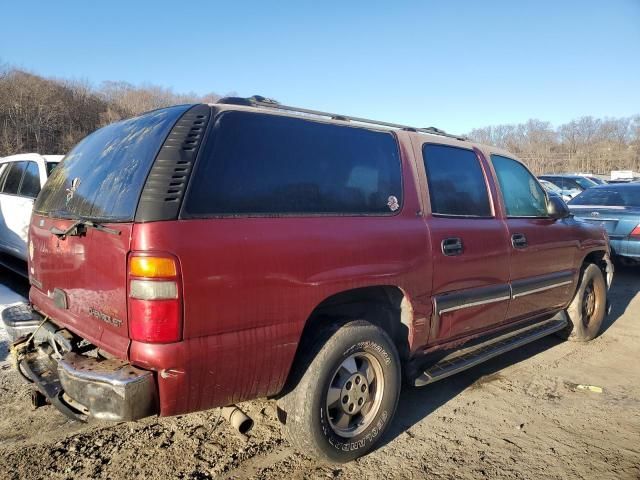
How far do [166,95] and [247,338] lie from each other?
44.0m

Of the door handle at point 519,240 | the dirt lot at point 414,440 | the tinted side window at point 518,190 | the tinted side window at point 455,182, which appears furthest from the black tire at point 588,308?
the tinted side window at point 455,182

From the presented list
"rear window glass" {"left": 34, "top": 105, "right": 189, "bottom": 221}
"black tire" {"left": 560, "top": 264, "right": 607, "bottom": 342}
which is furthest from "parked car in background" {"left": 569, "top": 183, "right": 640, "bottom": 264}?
"rear window glass" {"left": 34, "top": 105, "right": 189, "bottom": 221}

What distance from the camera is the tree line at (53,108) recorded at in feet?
116

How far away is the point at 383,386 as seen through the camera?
122 inches

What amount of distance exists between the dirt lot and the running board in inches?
14.2

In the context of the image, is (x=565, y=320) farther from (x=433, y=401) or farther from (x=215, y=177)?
(x=215, y=177)

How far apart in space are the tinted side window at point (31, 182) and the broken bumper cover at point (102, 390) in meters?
5.45

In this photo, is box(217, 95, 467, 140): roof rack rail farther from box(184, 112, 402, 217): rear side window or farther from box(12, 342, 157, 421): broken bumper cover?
box(12, 342, 157, 421): broken bumper cover

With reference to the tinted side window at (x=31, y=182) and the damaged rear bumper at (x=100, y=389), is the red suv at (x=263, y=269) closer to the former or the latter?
the damaged rear bumper at (x=100, y=389)

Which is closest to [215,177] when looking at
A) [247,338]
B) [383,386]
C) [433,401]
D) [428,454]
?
[247,338]

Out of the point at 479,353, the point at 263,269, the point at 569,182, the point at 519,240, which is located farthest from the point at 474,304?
the point at 569,182

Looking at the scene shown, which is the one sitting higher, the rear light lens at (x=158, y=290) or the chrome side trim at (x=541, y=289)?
the rear light lens at (x=158, y=290)

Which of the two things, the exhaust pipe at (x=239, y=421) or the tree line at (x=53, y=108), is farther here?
the tree line at (x=53, y=108)

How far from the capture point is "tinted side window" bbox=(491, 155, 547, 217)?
427cm
